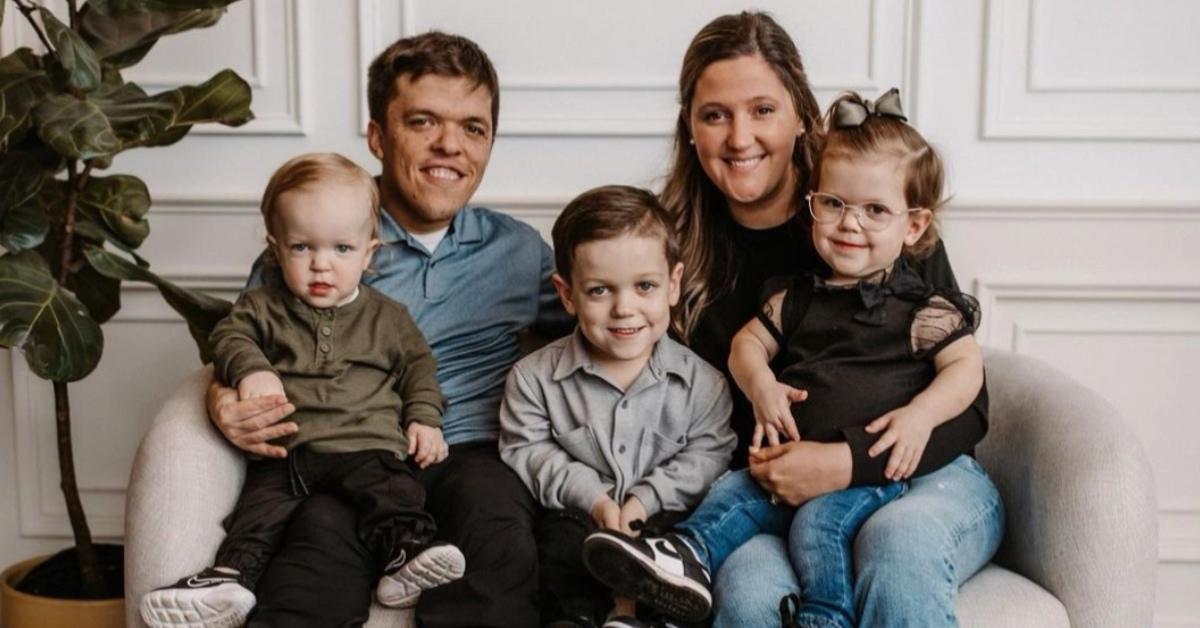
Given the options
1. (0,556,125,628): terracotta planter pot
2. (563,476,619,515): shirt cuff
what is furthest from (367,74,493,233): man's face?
(0,556,125,628): terracotta planter pot

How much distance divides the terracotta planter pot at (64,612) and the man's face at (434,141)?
1.02m

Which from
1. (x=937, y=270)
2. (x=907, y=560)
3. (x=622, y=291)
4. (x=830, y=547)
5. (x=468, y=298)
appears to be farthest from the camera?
(x=468, y=298)

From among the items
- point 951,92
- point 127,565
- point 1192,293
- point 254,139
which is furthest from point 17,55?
point 1192,293

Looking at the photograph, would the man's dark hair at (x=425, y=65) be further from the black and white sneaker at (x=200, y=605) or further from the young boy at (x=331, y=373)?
the black and white sneaker at (x=200, y=605)

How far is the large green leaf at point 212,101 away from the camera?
2400 millimetres

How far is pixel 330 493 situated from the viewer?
6.96ft

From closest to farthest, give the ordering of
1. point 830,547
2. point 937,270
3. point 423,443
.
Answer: point 830,547 → point 423,443 → point 937,270

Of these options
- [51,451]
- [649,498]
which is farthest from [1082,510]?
[51,451]

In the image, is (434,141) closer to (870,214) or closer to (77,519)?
(870,214)

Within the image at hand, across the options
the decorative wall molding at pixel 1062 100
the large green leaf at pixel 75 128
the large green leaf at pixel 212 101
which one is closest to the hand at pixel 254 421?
the large green leaf at pixel 75 128

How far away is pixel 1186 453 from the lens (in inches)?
116

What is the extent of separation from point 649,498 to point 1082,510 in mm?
685

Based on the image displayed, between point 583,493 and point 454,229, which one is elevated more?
point 454,229

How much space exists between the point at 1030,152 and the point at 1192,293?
1.64 feet
